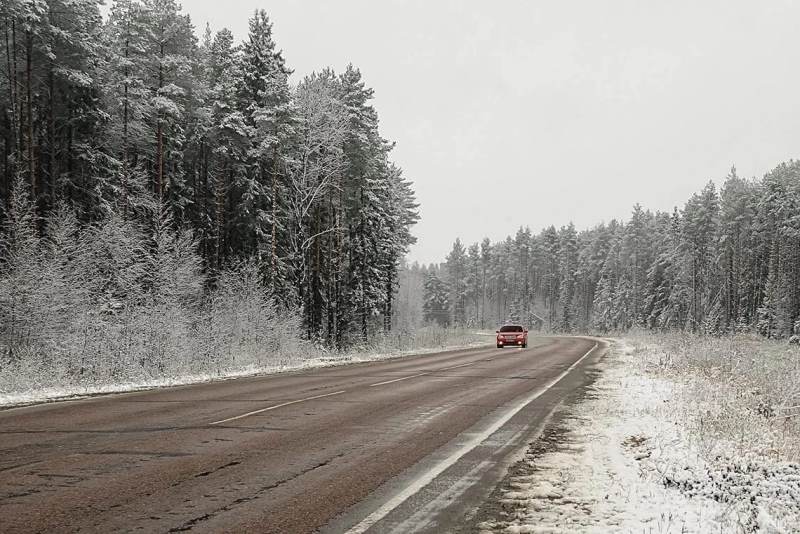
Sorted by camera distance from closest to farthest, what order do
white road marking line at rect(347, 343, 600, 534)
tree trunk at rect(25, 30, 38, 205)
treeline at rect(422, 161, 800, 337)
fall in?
white road marking line at rect(347, 343, 600, 534) → tree trunk at rect(25, 30, 38, 205) → treeline at rect(422, 161, 800, 337)

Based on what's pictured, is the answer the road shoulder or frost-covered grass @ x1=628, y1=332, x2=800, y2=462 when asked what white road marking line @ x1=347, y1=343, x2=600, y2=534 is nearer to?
the road shoulder

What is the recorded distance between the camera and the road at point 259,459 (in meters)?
4.91

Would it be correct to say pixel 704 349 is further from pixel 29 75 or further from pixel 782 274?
pixel 782 274

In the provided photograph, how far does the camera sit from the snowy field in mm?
4879

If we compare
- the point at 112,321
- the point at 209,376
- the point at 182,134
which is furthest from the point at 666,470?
the point at 182,134

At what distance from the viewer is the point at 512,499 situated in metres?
5.55

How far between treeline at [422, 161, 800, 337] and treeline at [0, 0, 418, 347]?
22.2 m

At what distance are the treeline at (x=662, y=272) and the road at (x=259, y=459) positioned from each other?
828 inches

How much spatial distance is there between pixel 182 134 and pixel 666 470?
1462 inches

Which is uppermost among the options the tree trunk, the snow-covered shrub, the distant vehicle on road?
the tree trunk

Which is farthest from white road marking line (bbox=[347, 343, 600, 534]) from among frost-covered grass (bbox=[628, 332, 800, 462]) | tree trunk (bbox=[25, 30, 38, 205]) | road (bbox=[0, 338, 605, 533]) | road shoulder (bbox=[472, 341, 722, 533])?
tree trunk (bbox=[25, 30, 38, 205])

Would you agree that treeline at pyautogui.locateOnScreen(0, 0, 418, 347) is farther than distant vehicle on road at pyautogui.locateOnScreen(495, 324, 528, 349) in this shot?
No

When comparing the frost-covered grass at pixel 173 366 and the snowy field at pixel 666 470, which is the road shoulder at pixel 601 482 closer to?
the snowy field at pixel 666 470

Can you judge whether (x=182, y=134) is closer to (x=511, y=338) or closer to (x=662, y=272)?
(x=511, y=338)
